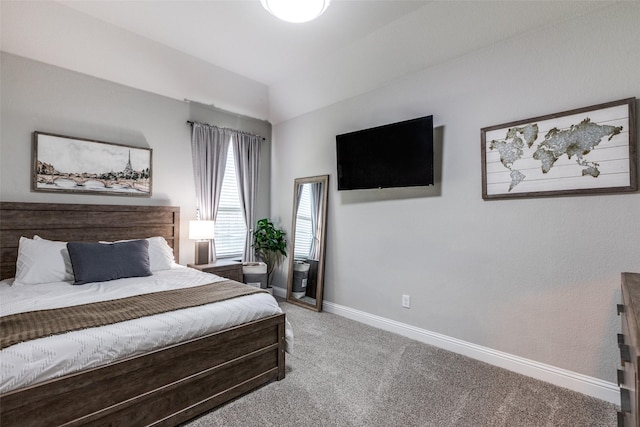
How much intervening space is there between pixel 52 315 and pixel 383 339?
261cm

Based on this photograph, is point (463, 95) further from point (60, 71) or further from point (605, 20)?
point (60, 71)

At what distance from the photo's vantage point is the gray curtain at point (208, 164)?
397cm

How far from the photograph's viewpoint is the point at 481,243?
8.64ft

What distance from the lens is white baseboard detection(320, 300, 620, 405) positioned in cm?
207

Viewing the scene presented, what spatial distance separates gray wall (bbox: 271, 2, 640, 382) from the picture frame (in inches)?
96.3

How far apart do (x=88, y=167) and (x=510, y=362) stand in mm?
4347

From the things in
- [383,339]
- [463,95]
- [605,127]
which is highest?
[463,95]

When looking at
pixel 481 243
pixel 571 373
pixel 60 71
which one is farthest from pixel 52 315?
pixel 571 373

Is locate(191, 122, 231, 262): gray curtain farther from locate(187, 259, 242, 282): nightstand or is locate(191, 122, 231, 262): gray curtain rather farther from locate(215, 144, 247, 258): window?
locate(187, 259, 242, 282): nightstand

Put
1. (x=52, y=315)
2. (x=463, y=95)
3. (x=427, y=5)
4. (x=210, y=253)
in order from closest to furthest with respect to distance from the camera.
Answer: (x=52, y=315) → (x=427, y=5) → (x=463, y=95) → (x=210, y=253)

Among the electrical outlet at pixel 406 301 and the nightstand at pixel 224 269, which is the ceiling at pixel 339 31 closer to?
the electrical outlet at pixel 406 301

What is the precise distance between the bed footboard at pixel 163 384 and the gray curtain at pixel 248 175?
2380 mm

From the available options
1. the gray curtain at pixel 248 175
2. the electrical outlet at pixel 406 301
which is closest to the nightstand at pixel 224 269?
the gray curtain at pixel 248 175

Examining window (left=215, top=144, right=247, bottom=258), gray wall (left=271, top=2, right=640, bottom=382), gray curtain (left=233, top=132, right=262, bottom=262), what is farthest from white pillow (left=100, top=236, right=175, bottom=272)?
gray wall (left=271, top=2, right=640, bottom=382)
